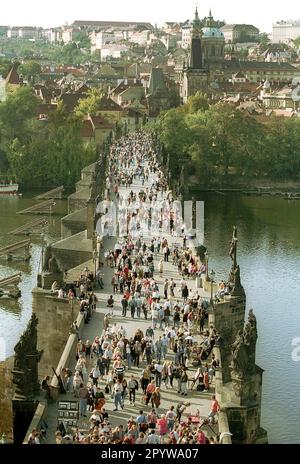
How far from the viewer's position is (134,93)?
14175 cm

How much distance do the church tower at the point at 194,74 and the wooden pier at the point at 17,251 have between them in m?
86.4

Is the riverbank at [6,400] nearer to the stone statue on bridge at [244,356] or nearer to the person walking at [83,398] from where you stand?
the person walking at [83,398]

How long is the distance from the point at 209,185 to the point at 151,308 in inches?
2546

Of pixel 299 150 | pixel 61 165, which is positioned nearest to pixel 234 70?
pixel 299 150

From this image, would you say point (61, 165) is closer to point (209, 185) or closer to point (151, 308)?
point (209, 185)

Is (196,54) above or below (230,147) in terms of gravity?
above

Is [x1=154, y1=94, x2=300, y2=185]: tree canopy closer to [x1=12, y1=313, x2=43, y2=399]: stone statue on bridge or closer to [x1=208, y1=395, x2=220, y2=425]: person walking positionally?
[x1=12, y1=313, x2=43, y2=399]: stone statue on bridge

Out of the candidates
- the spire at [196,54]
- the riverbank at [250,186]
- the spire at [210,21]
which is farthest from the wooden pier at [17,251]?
the spire at [210,21]

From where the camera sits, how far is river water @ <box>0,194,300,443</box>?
31581mm

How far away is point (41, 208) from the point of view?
72.6 m

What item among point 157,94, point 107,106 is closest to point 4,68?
point 157,94

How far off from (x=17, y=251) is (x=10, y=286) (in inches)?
363

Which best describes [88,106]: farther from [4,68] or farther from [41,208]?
[4,68]

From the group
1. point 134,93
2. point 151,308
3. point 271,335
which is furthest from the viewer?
point 134,93
